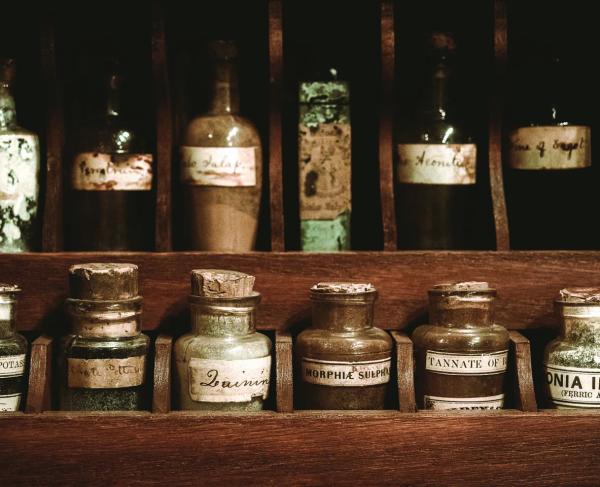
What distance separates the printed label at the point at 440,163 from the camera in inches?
37.9

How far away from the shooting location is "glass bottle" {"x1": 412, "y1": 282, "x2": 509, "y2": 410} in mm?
869

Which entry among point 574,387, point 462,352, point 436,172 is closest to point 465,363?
point 462,352

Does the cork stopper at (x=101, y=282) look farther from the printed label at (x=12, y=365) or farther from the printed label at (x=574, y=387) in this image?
the printed label at (x=574, y=387)

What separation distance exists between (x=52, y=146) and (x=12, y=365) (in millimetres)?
267

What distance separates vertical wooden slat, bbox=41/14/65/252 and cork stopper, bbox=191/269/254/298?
7.5 inches

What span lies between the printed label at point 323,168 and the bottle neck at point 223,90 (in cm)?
9

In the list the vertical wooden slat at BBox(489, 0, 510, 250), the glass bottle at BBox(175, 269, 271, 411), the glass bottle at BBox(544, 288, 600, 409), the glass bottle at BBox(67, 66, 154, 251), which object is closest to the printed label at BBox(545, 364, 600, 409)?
the glass bottle at BBox(544, 288, 600, 409)

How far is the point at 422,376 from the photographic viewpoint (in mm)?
893

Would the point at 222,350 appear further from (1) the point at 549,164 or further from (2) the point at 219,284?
(1) the point at 549,164

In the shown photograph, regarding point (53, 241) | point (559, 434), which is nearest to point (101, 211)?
point (53, 241)

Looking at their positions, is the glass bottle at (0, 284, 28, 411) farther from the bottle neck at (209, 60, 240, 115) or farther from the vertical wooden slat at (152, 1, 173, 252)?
the bottle neck at (209, 60, 240, 115)

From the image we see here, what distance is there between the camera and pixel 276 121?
3.15ft

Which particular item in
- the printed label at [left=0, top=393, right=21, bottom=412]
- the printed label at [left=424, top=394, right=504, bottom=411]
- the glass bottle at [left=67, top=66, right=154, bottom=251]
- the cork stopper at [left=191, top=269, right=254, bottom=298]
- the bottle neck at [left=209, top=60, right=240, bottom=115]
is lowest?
the printed label at [left=424, top=394, right=504, bottom=411]

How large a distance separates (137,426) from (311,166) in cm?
37
